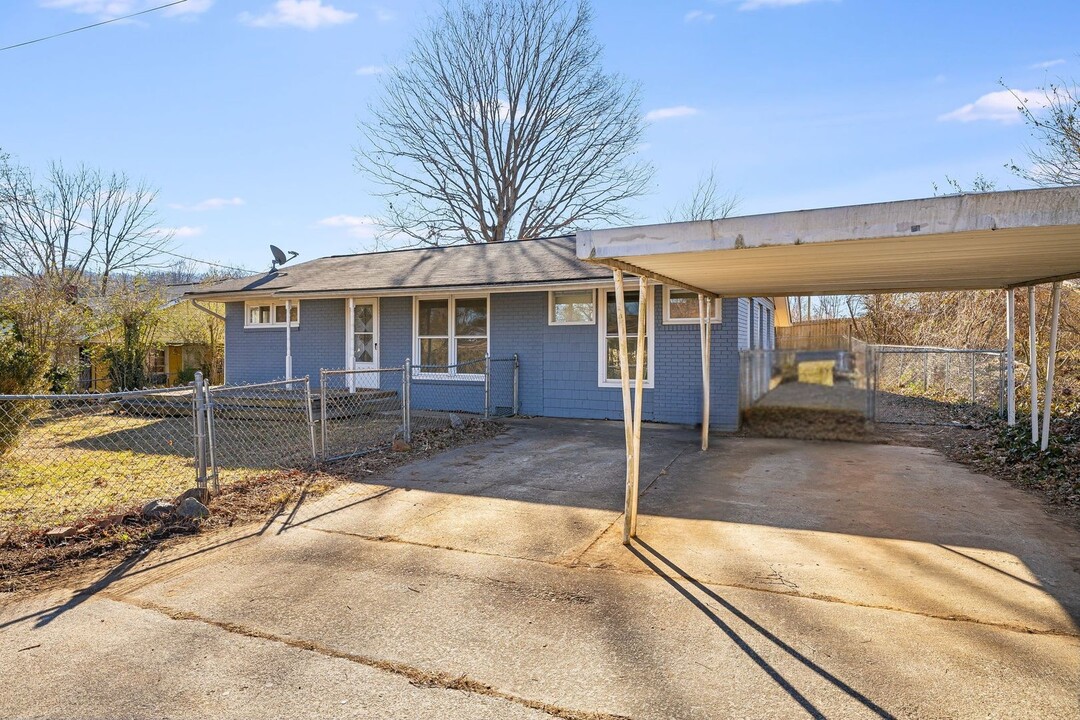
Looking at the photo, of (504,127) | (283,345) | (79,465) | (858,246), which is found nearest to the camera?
(858,246)

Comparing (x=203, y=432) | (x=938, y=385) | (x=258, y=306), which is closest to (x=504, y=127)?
(x=258, y=306)

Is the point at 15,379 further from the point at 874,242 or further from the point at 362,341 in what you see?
the point at 874,242

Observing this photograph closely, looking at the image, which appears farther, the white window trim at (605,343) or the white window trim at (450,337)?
the white window trim at (450,337)

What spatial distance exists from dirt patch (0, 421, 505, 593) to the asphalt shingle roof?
4.95 meters

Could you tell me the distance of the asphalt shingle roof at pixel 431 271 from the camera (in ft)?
35.9

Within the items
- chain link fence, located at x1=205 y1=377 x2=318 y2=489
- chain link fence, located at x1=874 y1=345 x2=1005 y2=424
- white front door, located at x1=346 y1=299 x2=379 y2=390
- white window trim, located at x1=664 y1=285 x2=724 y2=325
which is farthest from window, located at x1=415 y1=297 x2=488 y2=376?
chain link fence, located at x1=874 y1=345 x2=1005 y2=424

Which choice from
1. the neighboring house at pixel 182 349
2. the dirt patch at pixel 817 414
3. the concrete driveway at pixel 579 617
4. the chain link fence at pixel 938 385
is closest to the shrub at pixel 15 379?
the concrete driveway at pixel 579 617

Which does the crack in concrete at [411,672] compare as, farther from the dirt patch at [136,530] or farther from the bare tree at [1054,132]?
the bare tree at [1054,132]

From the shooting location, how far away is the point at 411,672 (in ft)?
8.94

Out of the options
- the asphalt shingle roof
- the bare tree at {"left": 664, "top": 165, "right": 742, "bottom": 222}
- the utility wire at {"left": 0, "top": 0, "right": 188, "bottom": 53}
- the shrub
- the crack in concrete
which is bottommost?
the crack in concrete

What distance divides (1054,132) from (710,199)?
A: 59.5 feet

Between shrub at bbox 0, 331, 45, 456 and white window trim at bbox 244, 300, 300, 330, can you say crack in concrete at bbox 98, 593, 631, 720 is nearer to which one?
shrub at bbox 0, 331, 45, 456

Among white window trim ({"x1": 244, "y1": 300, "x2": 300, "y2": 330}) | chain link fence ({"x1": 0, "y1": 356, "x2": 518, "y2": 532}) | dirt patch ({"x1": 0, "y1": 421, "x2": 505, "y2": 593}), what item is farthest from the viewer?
white window trim ({"x1": 244, "y1": 300, "x2": 300, "y2": 330})

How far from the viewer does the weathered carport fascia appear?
3.62 meters
